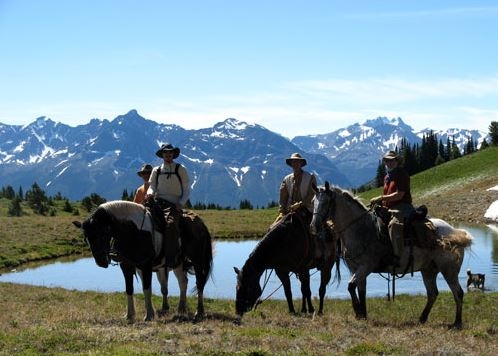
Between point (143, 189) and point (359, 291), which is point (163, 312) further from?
point (359, 291)

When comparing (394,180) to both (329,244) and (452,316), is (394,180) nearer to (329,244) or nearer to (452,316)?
(329,244)

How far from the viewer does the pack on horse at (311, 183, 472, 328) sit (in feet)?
48.9

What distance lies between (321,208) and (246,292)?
9.35ft

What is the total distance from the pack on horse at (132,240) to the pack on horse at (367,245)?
343 cm

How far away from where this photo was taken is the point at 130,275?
48.7ft

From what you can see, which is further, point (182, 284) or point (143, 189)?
point (143, 189)

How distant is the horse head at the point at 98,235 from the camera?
1368cm

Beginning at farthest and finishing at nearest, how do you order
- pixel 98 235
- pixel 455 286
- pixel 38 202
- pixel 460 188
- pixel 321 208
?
pixel 460 188 < pixel 38 202 < pixel 455 286 < pixel 321 208 < pixel 98 235

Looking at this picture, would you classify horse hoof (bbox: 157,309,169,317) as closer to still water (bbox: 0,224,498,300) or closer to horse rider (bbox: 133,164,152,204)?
horse rider (bbox: 133,164,152,204)

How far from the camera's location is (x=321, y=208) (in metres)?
14.6

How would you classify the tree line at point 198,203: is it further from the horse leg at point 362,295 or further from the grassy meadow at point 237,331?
the horse leg at point 362,295

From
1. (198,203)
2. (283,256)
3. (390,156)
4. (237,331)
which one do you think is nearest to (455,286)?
(390,156)

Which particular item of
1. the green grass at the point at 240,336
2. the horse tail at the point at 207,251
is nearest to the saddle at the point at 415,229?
the green grass at the point at 240,336

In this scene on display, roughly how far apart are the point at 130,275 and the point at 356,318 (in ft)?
18.1
